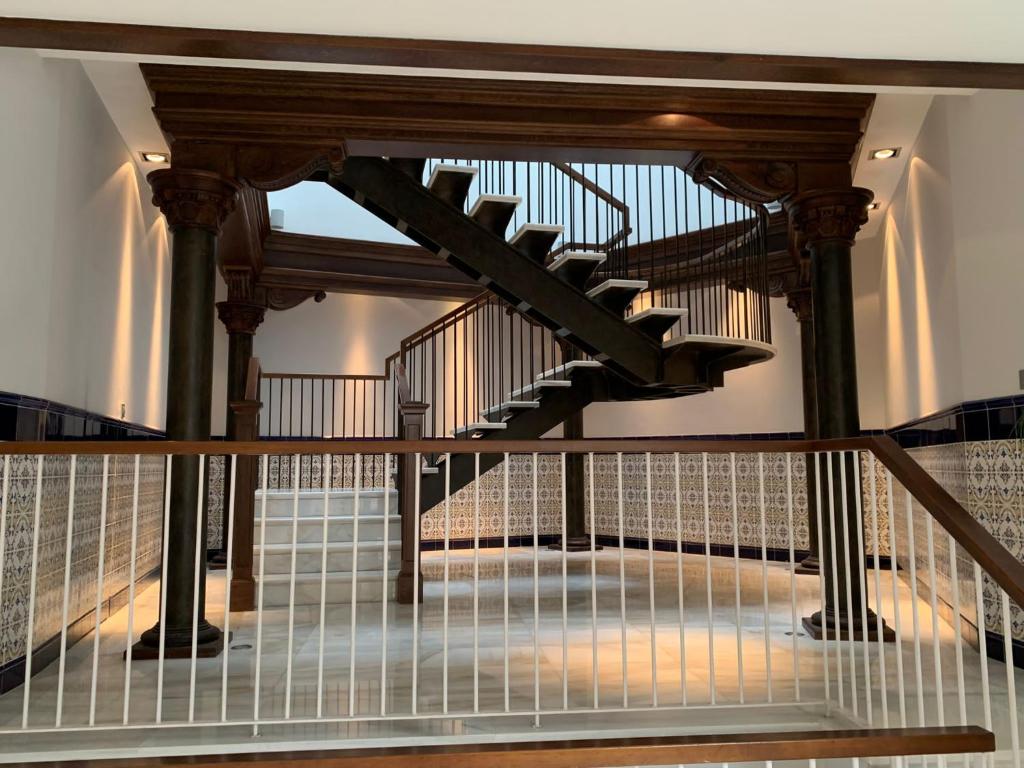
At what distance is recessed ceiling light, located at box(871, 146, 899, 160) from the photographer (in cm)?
544

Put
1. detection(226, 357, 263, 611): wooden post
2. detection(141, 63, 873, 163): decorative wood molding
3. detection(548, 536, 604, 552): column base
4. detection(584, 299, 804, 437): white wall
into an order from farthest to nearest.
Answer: detection(548, 536, 604, 552): column base < detection(584, 299, 804, 437): white wall < detection(226, 357, 263, 611): wooden post < detection(141, 63, 873, 163): decorative wood molding

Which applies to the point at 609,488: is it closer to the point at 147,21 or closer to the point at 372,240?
the point at 372,240

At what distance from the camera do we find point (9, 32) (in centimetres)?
296

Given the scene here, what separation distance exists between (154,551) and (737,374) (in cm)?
588

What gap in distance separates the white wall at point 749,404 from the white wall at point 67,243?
220 inches

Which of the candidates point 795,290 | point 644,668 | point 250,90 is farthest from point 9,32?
point 795,290

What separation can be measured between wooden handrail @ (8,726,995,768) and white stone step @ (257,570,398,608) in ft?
13.4

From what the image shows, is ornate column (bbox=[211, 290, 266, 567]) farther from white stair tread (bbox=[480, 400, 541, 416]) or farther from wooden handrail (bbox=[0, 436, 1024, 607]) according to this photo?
wooden handrail (bbox=[0, 436, 1024, 607])

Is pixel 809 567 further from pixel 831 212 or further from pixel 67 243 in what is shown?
pixel 67 243

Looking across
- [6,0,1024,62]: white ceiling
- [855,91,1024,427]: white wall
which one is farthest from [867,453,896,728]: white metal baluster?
[6,0,1024,62]: white ceiling

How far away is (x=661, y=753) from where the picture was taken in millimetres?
1693

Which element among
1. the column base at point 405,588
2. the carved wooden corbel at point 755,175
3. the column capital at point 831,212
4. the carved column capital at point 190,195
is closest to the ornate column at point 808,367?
the column capital at point 831,212

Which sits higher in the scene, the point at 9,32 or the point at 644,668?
the point at 9,32

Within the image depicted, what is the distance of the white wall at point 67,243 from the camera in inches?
145
